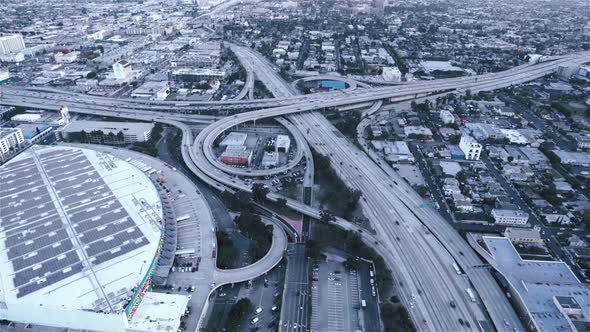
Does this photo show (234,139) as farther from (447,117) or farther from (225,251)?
(447,117)

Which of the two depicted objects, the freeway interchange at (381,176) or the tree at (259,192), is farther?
the tree at (259,192)

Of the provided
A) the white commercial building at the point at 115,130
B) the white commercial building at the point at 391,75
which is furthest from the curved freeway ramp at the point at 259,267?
the white commercial building at the point at 391,75

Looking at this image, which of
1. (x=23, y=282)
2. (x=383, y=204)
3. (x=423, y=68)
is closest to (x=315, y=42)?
(x=423, y=68)

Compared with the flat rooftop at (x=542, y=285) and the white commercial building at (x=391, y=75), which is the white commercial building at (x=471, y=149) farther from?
the white commercial building at (x=391, y=75)

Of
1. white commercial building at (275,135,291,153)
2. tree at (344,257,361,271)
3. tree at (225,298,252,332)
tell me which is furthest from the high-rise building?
tree at (344,257,361,271)

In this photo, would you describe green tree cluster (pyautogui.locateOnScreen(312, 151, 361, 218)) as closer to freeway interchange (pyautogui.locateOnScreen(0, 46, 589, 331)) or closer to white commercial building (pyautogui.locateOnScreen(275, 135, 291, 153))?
freeway interchange (pyautogui.locateOnScreen(0, 46, 589, 331))

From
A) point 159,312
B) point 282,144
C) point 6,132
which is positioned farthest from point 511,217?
point 6,132

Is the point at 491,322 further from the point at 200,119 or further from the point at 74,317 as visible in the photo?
the point at 200,119

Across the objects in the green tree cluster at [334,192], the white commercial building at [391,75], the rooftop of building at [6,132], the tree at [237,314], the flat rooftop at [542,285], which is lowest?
the tree at [237,314]
